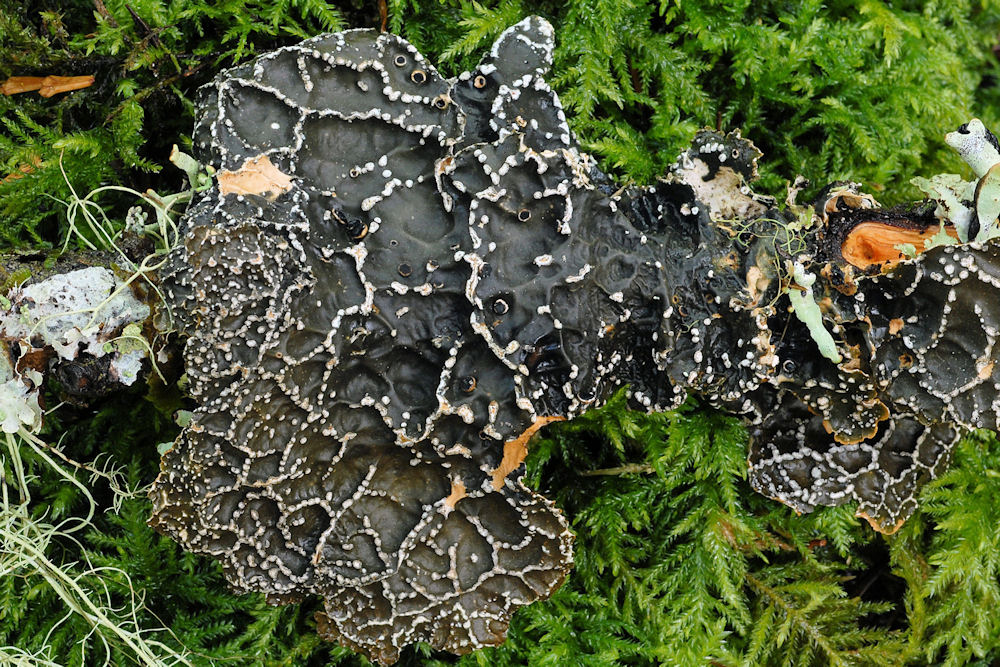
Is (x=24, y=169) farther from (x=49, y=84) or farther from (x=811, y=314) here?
(x=811, y=314)

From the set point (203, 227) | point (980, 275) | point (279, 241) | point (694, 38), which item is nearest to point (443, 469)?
point (279, 241)

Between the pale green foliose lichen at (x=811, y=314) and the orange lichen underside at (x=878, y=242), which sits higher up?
the orange lichen underside at (x=878, y=242)

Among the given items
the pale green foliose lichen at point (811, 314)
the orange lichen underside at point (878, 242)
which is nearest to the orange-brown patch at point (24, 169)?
the pale green foliose lichen at point (811, 314)

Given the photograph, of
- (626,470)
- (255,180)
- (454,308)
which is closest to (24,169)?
(255,180)

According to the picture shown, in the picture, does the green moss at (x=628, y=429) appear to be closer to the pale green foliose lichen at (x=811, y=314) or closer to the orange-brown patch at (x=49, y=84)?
the orange-brown patch at (x=49, y=84)

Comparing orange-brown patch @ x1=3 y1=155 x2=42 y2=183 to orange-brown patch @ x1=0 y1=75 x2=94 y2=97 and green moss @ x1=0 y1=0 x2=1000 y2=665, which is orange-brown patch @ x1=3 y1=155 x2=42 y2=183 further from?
orange-brown patch @ x1=0 y1=75 x2=94 y2=97

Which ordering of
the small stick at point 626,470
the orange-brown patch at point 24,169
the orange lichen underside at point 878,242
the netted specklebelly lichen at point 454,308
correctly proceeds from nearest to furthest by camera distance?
1. the netted specklebelly lichen at point 454,308
2. the orange lichen underside at point 878,242
3. the orange-brown patch at point 24,169
4. the small stick at point 626,470

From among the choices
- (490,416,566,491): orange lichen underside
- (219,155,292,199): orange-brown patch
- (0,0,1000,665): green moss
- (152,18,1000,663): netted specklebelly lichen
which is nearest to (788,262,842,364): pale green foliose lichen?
(152,18,1000,663): netted specklebelly lichen

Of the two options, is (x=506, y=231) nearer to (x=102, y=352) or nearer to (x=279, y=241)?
(x=279, y=241)
